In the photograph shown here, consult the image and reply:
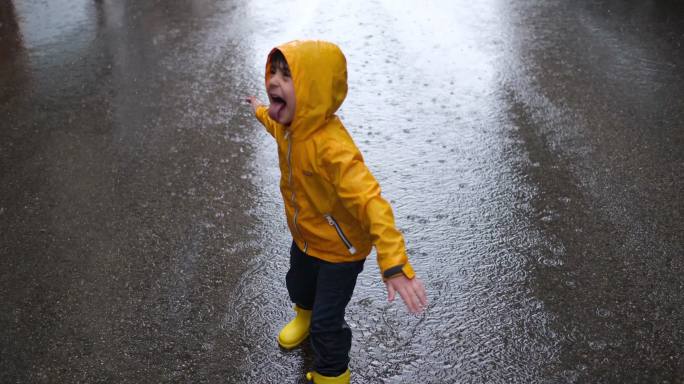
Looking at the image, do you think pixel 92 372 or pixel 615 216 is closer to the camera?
pixel 92 372

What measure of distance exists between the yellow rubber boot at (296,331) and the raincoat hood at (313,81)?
37.4 inches

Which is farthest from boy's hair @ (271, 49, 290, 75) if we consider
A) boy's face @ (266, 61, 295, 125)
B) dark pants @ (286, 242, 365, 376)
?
dark pants @ (286, 242, 365, 376)

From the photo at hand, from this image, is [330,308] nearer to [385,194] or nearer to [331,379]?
[331,379]

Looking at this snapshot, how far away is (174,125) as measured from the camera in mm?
5262

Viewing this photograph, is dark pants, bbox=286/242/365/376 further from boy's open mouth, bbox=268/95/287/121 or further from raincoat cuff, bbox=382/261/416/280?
boy's open mouth, bbox=268/95/287/121

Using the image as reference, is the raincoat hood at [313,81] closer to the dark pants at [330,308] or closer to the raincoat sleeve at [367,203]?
the raincoat sleeve at [367,203]

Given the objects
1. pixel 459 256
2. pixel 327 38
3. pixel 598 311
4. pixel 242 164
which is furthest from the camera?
pixel 327 38

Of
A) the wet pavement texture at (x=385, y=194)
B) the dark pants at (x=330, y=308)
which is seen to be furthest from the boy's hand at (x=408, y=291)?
the wet pavement texture at (x=385, y=194)

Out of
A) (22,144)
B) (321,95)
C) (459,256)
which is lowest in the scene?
(22,144)

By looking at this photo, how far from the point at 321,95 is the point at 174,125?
113 inches

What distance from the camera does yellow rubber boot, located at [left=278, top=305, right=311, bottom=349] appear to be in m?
3.24

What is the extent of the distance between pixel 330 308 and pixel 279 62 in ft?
3.09

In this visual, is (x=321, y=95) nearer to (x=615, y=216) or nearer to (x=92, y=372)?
(x=92, y=372)

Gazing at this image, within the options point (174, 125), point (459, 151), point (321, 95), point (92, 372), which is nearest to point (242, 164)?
point (174, 125)
